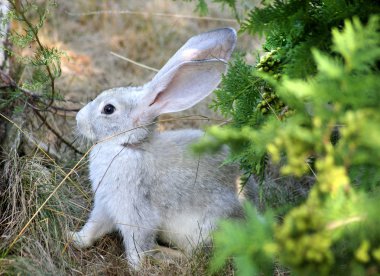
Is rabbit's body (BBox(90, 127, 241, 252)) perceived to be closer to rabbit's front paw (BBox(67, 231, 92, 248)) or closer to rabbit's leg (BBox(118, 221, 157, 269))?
rabbit's leg (BBox(118, 221, 157, 269))

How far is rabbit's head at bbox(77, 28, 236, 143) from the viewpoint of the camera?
12.5ft

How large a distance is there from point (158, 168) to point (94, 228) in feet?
1.71

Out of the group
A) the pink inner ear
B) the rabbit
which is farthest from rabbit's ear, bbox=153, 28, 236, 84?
the pink inner ear

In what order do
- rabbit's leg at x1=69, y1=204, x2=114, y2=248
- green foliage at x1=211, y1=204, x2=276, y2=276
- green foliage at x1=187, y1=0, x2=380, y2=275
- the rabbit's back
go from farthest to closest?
the rabbit's back → rabbit's leg at x1=69, y1=204, x2=114, y2=248 → green foliage at x1=211, y1=204, x2=276, y2=276 → green foliage at x1=187, y1=0, x2=380, y2=275

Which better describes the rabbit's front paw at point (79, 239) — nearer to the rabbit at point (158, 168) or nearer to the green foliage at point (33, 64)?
the rabbit at point (158, 168)

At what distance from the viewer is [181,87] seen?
394 centimetres

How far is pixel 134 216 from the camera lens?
3.81 metres

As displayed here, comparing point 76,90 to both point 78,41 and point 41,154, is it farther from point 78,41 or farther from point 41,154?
point 41,154

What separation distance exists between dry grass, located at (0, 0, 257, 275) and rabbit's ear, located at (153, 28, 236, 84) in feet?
3.15

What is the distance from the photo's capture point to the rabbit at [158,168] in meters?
3.77

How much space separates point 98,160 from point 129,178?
11.0 inches

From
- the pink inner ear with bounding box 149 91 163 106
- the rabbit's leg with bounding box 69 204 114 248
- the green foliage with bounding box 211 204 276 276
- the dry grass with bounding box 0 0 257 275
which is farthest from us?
the pink inner ear with bounding box 149 91 163 106

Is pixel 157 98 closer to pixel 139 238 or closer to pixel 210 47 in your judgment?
pixel 210 47

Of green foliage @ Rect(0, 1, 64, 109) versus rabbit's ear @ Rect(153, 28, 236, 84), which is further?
rabbit's ear @ Rect(153, 28, 236, 84)
